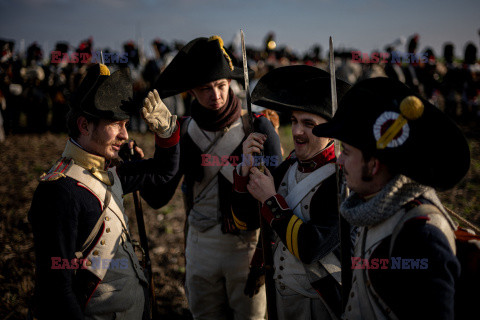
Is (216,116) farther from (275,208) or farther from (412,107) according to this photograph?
(412,107)

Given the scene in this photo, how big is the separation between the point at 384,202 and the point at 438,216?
25 centimetres

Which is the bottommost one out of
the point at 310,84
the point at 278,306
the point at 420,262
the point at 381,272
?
the point at 278,306

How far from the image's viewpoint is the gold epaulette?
2.12 meters

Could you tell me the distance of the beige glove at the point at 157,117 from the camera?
2498 mm

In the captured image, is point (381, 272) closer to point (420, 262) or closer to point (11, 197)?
point (420, 262)

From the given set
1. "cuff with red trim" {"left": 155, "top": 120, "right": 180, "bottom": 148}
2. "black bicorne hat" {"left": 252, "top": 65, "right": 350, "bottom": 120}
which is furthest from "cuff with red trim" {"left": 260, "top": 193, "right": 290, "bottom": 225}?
"cuff with red trim" {"left": 155, "top": 120, "right": 180, "bottom": 148}

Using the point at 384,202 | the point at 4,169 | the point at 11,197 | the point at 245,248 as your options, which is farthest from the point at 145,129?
the point at 384,202

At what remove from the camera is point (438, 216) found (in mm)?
1604

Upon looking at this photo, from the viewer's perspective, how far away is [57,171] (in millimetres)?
2215

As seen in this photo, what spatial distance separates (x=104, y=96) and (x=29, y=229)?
543cm

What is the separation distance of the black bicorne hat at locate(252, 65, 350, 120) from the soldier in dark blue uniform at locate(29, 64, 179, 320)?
0.87 meters

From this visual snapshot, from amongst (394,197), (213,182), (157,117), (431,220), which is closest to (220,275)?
(213,182)

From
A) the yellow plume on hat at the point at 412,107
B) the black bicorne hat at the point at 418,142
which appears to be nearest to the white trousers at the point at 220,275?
the black bicorne hat at the point at 418,142

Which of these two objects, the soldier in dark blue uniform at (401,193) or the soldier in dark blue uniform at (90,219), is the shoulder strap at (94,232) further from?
the soldier in dark blue uniform at (401,193)
